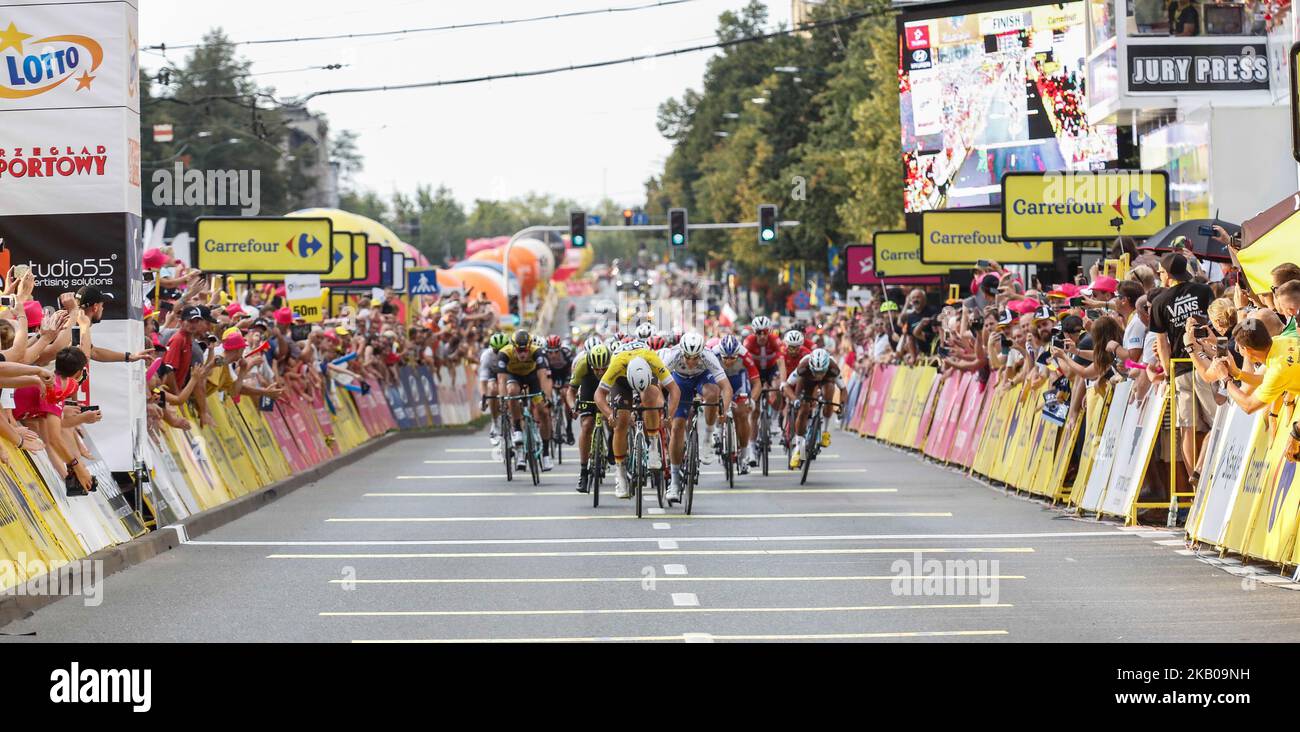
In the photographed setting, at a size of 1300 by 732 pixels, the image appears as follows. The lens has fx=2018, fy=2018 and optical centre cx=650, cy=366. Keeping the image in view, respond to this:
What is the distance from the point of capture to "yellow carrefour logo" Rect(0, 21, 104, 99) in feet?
52.7

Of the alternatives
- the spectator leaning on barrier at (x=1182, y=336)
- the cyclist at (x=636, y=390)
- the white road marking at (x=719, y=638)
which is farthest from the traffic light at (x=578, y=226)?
the white road marking at (x=719, y=638)

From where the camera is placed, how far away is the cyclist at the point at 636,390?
18.1m

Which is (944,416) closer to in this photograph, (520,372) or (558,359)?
(558,359)

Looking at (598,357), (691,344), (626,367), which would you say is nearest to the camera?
(626,367)

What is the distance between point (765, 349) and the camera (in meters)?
25.0

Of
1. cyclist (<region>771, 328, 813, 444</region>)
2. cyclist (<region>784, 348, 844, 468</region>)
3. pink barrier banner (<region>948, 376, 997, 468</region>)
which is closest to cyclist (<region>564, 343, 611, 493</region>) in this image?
cyclist (<region>784, 348, 844, 468</region>)

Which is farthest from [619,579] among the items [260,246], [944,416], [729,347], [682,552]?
[260,246]

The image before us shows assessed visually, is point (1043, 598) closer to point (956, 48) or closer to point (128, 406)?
point (128, 406)

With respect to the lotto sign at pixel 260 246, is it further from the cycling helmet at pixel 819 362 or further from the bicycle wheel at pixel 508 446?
the cycling helmet at pixel 819 362

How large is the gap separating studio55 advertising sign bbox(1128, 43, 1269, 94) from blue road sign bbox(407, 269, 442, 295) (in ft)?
68.5

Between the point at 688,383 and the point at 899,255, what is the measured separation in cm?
2054

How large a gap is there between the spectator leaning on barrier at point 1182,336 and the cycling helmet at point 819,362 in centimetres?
702
